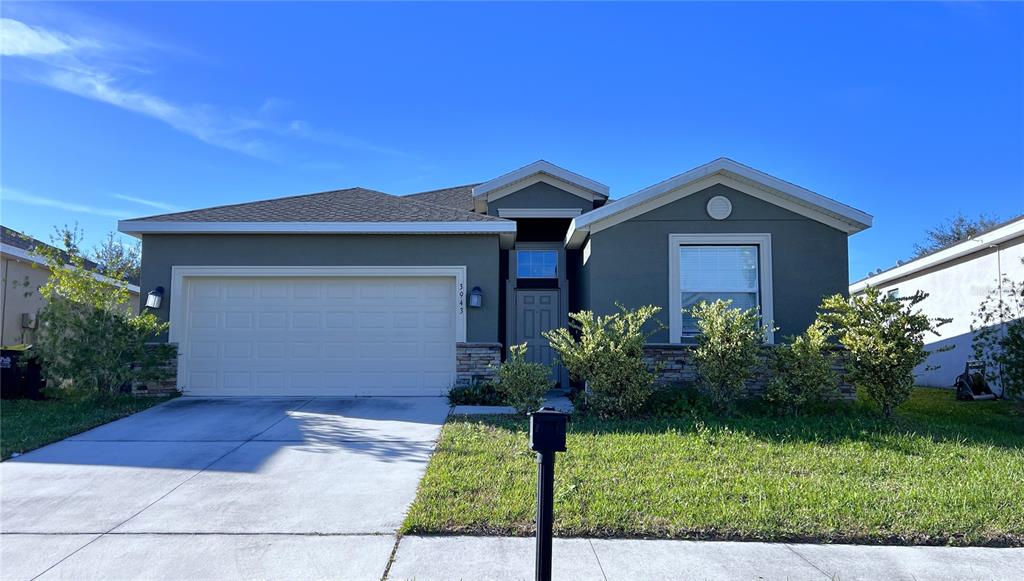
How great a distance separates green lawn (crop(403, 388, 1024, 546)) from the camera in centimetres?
441

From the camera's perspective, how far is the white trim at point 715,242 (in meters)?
9.81

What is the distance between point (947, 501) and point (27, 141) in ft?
44.9

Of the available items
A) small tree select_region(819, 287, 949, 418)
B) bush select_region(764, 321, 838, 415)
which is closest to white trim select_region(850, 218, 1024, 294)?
small tree select_region(819, 287, 949, 418)

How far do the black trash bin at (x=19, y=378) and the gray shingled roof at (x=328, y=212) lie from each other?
9.72ft

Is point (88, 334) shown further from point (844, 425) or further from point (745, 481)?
point (844, 425)

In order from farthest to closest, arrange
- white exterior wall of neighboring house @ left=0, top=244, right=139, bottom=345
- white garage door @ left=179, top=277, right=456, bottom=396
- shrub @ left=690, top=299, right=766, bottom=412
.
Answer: white exterior wall of neighboring house @ left=0, top=244, right=139, bottom=345 → white garage door @ left=179, top=277, right=456, bottom=396 → shrub @ left=690, top=299, right=766, bottom=412

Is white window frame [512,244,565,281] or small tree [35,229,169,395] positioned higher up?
white window frame [512,244,565,281]

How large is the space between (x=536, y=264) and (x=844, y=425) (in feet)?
21.6

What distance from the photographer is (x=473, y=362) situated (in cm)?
1043

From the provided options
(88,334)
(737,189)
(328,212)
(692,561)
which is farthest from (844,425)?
(88,334)

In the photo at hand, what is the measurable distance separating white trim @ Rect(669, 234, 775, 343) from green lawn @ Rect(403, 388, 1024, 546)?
6.91ft

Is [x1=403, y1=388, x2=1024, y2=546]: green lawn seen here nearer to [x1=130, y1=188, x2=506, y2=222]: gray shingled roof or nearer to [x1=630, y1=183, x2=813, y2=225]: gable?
[x1=630, y1=183, x2=813, y2=225]: gable

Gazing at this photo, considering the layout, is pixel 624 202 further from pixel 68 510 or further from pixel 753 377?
pixel 68 510

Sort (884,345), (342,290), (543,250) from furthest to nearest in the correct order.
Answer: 1. (543,250)
2. (342,290)
3. (884,345)
